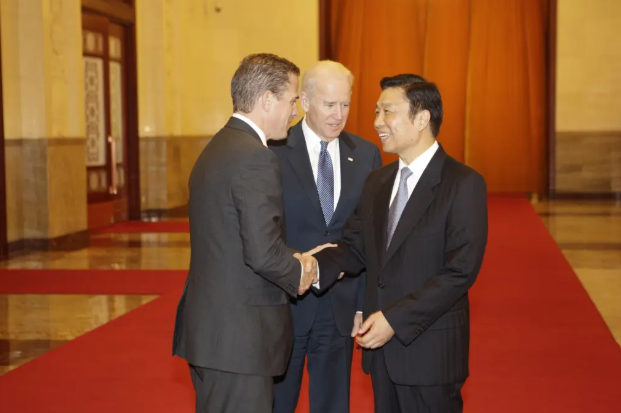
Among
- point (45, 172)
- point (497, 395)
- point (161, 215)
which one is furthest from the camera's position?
point (161, 215)

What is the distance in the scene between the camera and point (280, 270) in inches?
103

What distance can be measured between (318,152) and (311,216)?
0.27 m

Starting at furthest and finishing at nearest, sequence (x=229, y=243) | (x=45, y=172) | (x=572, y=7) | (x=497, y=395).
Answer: (x=572, y=7)
(x=45, y=172)
(x=497, y=395)
(x=229, y=243)

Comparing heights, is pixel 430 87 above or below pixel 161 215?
above

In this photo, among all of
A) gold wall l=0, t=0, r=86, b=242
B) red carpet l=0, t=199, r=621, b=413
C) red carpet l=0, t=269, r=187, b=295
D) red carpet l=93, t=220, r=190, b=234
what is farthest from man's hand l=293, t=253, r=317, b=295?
red carpet l=93, t=220, r=190, b=234

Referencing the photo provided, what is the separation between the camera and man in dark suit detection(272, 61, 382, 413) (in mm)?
3412

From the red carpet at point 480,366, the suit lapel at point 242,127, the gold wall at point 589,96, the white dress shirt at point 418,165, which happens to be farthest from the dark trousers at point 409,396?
the gold wall at point 589,96

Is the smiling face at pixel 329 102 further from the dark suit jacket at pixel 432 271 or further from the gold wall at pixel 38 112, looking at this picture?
the gold wall at pixel 38 112

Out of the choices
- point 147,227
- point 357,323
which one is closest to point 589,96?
point 147,227

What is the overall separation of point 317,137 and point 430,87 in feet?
2.73

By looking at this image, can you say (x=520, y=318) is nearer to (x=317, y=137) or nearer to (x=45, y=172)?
(x=317, y=137)

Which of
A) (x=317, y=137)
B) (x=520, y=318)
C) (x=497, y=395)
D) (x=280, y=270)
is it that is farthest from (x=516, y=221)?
(x=280, y=270)

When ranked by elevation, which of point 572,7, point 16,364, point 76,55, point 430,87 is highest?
point 572,7

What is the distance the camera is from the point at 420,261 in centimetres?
272
